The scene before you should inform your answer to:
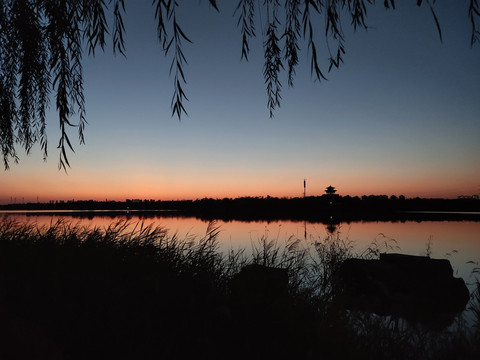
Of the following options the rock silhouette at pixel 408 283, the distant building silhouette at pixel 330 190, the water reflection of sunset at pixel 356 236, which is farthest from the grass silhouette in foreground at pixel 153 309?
the distant building silhouette at pixel 330 190

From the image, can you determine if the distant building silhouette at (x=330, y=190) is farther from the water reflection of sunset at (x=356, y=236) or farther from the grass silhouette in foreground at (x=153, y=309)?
the grass silhouette in foreground at (x=153, y=309)

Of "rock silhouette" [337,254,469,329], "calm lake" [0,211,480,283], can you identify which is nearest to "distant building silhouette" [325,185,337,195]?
"calm lake" [0,211,480,283]

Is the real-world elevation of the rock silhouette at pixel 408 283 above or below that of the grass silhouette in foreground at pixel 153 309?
below

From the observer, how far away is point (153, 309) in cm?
353

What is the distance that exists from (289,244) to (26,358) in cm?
580

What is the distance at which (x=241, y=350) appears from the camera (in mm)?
3393

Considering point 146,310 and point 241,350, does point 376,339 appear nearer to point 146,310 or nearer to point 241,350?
point 241,350

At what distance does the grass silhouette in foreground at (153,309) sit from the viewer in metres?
3.11

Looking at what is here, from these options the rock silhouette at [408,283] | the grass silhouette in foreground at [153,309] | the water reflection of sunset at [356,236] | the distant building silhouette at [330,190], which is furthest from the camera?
the distant building silhouette at [330,190]

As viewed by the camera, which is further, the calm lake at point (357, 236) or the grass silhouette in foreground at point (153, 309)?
the calm lake at point (357, 236)

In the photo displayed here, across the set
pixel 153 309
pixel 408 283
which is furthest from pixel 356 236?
pixel 153 309

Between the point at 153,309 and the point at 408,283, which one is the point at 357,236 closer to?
the point at 408,283

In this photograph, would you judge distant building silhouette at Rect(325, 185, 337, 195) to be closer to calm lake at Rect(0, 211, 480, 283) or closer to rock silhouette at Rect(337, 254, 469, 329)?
calm lake at Rect(0, 211, 480, 283)

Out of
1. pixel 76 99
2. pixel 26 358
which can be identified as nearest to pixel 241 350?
pixel 26 358
